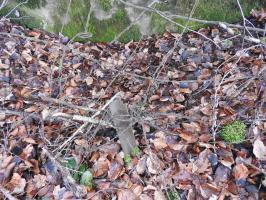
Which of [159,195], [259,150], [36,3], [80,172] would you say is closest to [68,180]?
[80,172]

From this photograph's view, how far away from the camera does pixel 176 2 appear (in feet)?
12.8

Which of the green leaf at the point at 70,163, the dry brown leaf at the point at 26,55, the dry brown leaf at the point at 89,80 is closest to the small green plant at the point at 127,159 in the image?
the green leaf at the point at 70,163

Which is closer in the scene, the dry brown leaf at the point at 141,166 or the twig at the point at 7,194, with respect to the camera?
the twig at the point at 7,194

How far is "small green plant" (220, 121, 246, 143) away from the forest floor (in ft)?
0.16

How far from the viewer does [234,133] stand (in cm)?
233

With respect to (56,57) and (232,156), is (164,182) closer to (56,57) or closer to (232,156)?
(232,156)

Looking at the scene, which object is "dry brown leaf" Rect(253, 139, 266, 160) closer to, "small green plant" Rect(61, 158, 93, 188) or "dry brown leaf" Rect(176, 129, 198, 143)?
"dry brown leaf" Rect(176, 129, 198, 143)

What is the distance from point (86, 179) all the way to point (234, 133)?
1096 millimetres

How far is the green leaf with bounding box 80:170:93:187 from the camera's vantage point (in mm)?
2314

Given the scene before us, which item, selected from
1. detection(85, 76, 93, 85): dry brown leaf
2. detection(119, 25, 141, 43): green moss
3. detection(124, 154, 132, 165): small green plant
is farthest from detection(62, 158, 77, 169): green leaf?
detection(119, 25, 141, 43): green moss

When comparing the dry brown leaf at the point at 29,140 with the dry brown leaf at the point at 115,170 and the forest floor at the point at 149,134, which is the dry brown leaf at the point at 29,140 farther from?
the dry brown leaf at the point at 115,170

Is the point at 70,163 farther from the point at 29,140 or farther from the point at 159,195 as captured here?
→ the point at 159,195

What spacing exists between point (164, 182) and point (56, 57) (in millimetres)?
2309

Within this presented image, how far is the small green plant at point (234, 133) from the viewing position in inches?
91.7
